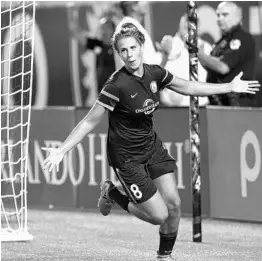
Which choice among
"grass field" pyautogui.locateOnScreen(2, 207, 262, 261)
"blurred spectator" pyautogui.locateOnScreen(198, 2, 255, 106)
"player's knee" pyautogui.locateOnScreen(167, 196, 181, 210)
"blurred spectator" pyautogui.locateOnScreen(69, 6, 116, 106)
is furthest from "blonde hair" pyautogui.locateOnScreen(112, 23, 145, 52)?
"blurred spectator" pyautogui.locateOnScreen(69, 6, 116, 106)

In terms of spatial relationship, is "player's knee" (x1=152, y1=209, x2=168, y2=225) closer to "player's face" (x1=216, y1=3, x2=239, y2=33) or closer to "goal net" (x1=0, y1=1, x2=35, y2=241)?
"goal net" (x1=0, y1=1, x2=35, y2=241)

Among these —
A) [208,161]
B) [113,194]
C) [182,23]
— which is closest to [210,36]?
[182,23]

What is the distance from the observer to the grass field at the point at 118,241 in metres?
9.05

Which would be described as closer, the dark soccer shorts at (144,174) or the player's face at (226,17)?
the dark soccer shorts at (144,174)

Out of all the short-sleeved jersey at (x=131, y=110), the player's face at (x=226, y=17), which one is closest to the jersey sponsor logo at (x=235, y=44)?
the player's face at (x=226, y=17)

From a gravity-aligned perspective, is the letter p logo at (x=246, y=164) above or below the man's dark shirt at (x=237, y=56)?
below

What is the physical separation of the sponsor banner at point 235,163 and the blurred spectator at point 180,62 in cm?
71

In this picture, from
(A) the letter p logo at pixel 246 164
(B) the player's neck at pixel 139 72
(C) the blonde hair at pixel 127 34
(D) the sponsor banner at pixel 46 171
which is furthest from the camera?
(D) the sponsor banner at pixel 46 171

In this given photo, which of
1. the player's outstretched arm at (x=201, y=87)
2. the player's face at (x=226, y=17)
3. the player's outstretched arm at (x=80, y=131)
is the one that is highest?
the player's face at (x=226, y=17)

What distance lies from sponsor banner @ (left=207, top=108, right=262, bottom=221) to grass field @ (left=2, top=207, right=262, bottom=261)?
17cm

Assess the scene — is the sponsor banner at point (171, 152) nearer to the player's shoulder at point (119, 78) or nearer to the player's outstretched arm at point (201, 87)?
the player's outstretched arm at point (201, 87)

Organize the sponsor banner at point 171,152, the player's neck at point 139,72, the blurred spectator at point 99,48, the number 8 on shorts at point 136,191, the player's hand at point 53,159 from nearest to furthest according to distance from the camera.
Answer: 1. the player's hand at point 53,159
2. the player's neck at point 139,72
3. the number 8 on shorts at point 136,191
4. the sponsor banner at point 171,152
5. the blurred spectator at point 99,48

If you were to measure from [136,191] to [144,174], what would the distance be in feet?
0.47

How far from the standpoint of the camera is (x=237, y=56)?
11.5 meters
